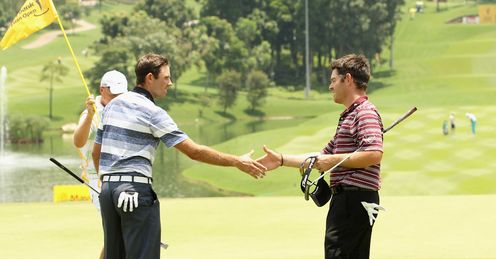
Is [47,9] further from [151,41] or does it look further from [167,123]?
[151,41]

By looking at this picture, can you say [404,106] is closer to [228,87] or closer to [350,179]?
[228,87]

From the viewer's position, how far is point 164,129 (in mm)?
7137

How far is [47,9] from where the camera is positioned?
40.9 ft

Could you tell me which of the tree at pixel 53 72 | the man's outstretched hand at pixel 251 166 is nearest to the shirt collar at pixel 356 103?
the man's outstretched hand at pixel 251 166

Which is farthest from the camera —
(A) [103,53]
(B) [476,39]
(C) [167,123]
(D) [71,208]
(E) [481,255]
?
(B) [476,39]

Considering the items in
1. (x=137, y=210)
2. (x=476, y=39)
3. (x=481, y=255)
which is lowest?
(x=476, y=39)

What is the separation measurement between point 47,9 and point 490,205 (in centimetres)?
791

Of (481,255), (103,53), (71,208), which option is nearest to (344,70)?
(481,255)

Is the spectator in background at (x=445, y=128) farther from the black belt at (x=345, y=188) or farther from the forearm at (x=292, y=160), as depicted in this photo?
the black belt at (x=345, y=188)

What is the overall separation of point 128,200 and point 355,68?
5.98 feet

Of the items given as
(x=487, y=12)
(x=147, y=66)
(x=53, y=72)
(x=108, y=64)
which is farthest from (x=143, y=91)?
(x=487, y=12)

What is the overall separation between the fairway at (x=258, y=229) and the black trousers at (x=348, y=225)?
4567mm

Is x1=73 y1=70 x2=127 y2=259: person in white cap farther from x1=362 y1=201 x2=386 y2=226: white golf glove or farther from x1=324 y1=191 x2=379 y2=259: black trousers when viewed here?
x1=362 y1=201 x2=386 y2=226: white golf glove

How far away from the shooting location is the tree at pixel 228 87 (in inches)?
4222
